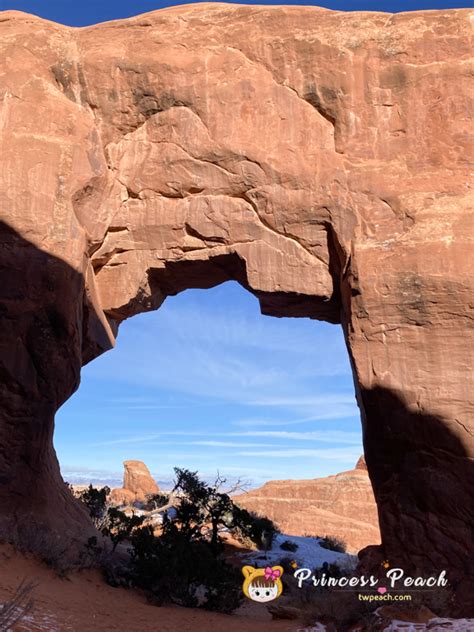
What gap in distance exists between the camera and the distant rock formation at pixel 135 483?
3294 cm

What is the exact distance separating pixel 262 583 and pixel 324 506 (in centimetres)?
2276

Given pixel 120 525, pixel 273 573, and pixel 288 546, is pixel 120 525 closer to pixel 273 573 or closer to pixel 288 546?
pixel 273 573

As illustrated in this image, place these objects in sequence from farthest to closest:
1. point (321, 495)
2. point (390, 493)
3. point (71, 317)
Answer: point (321, 495) < point (71, 317) < point (390, 493)

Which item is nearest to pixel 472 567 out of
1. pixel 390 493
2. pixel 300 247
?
pixel 390 493

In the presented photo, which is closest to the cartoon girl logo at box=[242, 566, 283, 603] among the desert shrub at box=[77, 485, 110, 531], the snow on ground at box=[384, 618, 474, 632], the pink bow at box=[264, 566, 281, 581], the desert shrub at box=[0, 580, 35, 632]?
the pink bow at box=[264, 566, 281, 581]

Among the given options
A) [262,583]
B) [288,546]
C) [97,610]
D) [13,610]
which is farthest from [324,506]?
[13,610]

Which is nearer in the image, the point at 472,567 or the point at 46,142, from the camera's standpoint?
the point at 472,567

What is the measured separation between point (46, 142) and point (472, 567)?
1088 cm

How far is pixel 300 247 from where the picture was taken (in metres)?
12.1

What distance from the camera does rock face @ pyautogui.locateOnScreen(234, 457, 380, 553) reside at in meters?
29.1

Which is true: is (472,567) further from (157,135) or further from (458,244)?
(157,135)

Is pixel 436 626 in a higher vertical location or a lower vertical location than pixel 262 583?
higher

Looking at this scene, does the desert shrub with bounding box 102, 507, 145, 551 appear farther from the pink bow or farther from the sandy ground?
the pink bow

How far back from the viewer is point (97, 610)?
8664 mm
